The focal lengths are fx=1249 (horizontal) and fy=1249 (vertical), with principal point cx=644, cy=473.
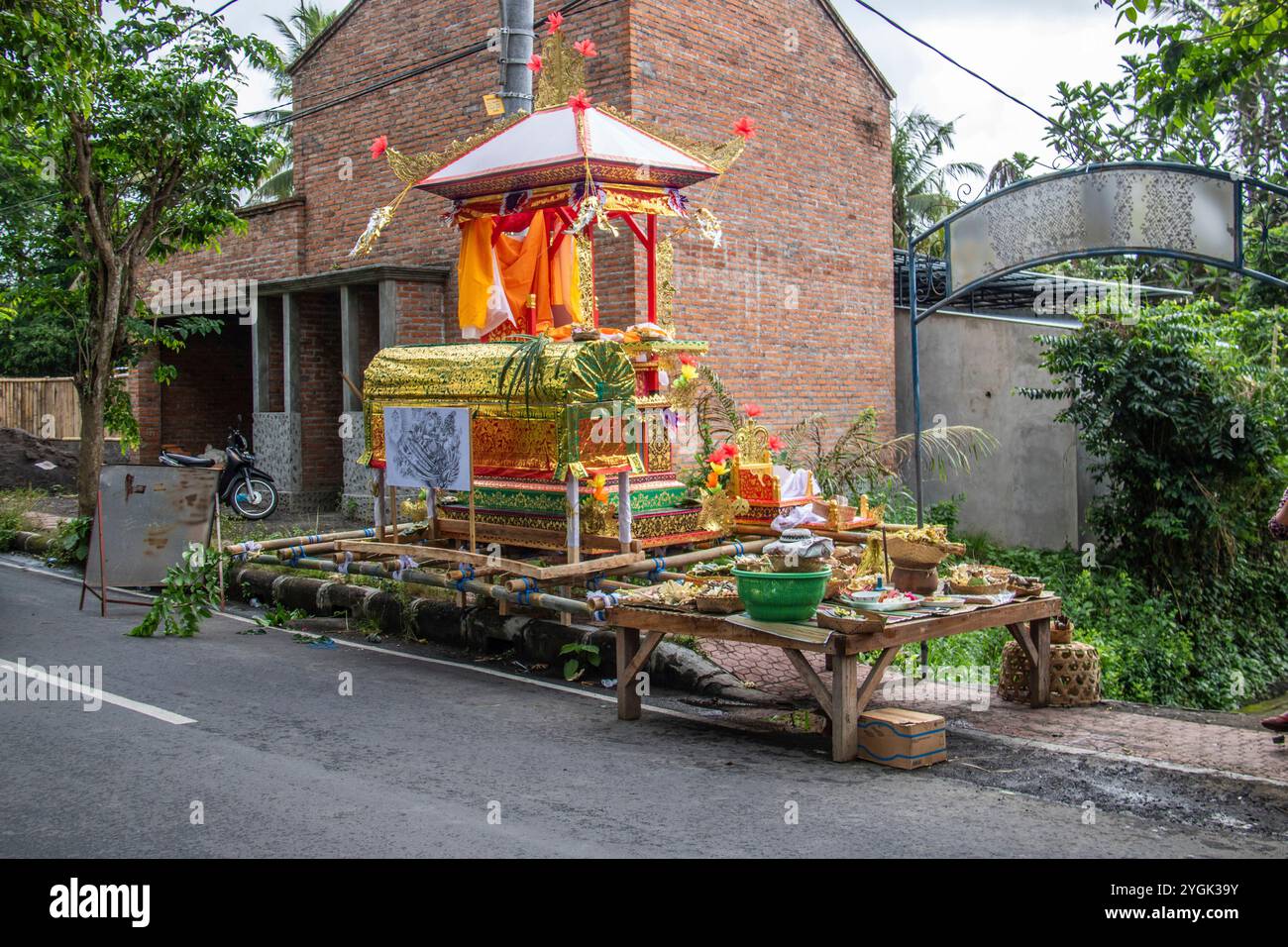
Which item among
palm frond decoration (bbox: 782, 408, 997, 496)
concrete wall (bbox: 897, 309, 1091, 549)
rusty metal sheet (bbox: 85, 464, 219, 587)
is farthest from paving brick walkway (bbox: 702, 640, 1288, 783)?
concrete wall (bbox: 897, 309, 1091, 549)

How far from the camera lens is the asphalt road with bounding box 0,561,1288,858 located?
5387 mm

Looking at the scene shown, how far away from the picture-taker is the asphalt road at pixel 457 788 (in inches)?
212

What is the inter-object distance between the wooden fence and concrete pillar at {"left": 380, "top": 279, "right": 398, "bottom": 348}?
14.6 m

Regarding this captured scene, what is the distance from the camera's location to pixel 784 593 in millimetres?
6938

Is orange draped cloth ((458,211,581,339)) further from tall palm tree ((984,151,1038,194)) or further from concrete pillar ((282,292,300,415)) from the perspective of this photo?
tall palm tree ((984,151,1038,194))

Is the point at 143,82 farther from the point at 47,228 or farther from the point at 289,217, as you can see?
the point at 47,228

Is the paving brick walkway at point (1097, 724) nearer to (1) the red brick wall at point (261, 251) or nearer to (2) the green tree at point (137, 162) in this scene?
(2) the green tree at point (137, 162)

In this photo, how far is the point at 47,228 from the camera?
27.8 metres

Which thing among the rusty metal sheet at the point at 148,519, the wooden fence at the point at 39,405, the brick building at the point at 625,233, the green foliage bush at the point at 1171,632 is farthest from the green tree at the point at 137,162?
the wooden fence at the point at 39,405

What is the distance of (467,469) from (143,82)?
789cm

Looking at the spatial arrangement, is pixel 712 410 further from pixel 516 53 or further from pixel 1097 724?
pixel 1097 724

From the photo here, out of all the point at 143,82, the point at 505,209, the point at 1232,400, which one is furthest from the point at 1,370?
the point at 1232,400

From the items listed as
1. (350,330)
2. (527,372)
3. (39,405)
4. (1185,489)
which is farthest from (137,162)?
(39,405)

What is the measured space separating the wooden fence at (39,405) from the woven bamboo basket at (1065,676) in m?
24.6
